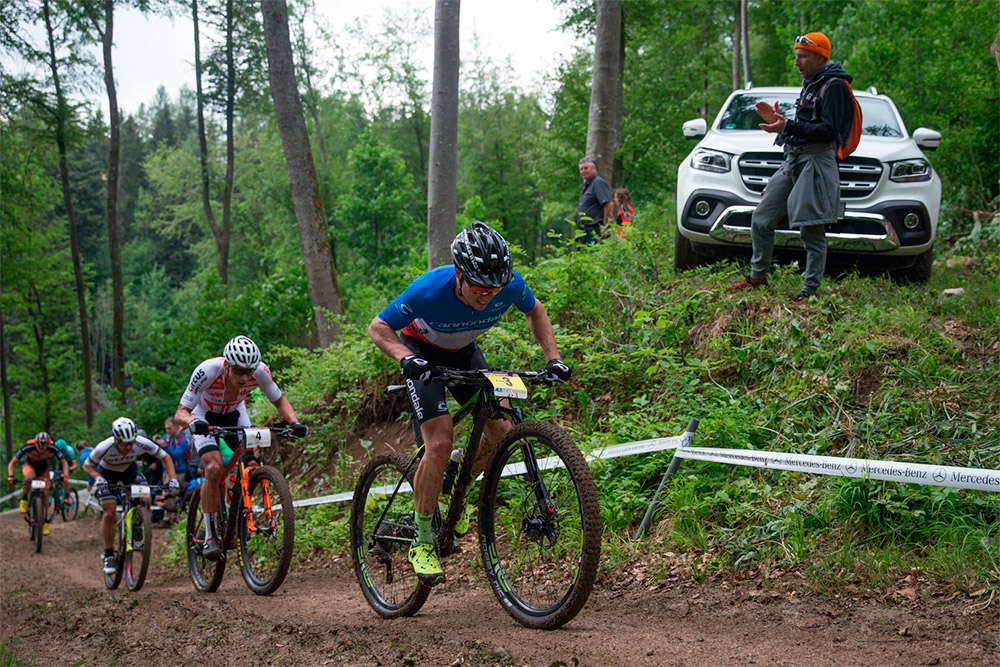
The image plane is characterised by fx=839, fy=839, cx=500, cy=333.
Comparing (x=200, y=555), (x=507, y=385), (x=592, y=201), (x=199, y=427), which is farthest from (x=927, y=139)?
(x=200, y=555)

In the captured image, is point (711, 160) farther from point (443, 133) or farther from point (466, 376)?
point (466, 376)

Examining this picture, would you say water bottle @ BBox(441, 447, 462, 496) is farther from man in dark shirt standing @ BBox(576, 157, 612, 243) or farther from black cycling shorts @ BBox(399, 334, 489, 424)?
man in dark shirt standing @ BBox(576, 157, 612, 243)

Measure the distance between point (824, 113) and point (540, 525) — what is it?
4937mm

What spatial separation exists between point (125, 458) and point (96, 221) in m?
69.7

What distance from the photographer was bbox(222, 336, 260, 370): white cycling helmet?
7.60 metres

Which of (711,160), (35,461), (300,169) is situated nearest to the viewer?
(711,160)

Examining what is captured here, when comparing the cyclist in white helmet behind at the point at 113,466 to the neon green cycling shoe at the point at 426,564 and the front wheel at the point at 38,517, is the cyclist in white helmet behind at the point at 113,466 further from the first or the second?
the front wheel at the point at 38,517

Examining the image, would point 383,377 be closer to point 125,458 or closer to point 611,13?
point 125,458

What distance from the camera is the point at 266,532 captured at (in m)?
7.45

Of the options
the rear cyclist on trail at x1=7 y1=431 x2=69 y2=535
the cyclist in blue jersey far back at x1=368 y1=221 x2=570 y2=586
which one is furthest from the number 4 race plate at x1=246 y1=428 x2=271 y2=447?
the rear cyclist on trail at x1=7 y1=431 x2=69 y2=535

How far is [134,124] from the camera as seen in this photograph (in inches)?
3939

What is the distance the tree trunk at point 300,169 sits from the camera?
1362cm

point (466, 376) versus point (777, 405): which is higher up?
point (466, 376)

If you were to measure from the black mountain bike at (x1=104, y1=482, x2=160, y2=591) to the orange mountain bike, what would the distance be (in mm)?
1688
